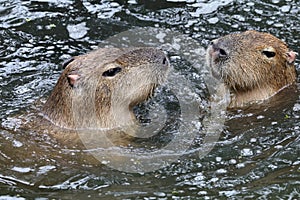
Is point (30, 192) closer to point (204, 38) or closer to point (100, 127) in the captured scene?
point (100, 127)

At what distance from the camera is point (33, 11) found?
29.1 feet

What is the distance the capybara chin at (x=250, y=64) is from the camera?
23.1 ft

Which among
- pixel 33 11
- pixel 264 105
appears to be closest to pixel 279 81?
pixel 264 105

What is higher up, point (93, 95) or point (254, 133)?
point (93, 95)

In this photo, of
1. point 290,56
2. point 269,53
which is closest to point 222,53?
point 269,53

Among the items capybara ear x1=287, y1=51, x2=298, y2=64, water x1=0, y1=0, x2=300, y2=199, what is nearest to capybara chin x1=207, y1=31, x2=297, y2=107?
capybara ear x1=287, y1=51, x2=298, y2=64

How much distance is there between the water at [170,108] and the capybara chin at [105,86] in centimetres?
36

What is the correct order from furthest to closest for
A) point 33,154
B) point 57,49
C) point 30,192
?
point 57,49 < point 33,154 < point 30,192

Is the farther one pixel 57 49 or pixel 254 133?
pixel 57 49

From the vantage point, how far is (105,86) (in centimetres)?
646

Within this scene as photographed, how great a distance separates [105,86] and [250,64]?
5.13ft

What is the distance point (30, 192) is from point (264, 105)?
2650 mm

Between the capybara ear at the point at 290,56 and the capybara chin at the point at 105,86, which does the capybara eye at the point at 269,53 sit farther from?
the capybara chin at the point at 105,86

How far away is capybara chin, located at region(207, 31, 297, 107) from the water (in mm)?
174
